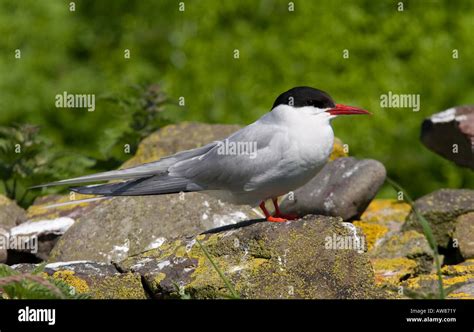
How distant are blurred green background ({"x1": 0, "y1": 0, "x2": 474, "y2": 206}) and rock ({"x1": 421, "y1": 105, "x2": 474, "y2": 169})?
2083 millimetres

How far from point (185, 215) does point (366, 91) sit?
14.4ft

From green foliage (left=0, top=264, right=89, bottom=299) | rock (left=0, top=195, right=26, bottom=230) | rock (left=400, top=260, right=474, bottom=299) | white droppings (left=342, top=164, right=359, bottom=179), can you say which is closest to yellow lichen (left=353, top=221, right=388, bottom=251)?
white droppings (left=342, top=164, right=359, bottom=179)

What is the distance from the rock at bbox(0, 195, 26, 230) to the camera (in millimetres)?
7641

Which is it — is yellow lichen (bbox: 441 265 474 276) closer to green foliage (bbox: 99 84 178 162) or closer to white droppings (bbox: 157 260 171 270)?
white droppings (bbox: 157 260 171 270)

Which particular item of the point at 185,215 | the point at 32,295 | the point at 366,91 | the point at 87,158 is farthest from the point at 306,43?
the point at 32,295

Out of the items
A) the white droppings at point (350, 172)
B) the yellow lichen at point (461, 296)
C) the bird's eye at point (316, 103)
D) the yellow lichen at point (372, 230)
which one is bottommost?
the yellow lichen at point (461, 296)

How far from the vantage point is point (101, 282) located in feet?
18.5

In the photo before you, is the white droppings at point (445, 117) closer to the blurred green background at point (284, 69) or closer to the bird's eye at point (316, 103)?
the bird's eye at point (316, 103)

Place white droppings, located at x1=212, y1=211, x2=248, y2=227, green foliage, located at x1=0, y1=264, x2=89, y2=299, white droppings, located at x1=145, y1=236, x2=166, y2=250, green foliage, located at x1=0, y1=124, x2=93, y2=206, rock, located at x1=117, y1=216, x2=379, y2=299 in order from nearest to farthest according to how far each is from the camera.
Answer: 1. green foliage, located at x1=0, y1=264, x2=89, y2=299
2. rock, located at x1=117, y1=216, x2=379, y2=299
3. white droppings, located at x1=145, y1=236, x2=166, y2=250
4. white droppings, located at x1=212, y1=211, x2=248, y2=227
5. green foliage, located at x1=0, y1=124, x2=93, y2=206

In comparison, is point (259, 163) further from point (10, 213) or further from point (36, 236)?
point (10, 213)

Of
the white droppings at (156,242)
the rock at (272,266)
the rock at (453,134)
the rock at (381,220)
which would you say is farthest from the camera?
the rock at (453,134)

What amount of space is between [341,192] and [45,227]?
1.95 m

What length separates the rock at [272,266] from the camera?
532cm

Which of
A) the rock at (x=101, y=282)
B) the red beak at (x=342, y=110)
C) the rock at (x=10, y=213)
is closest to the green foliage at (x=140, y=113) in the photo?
the rock at (x=10, y=213)
